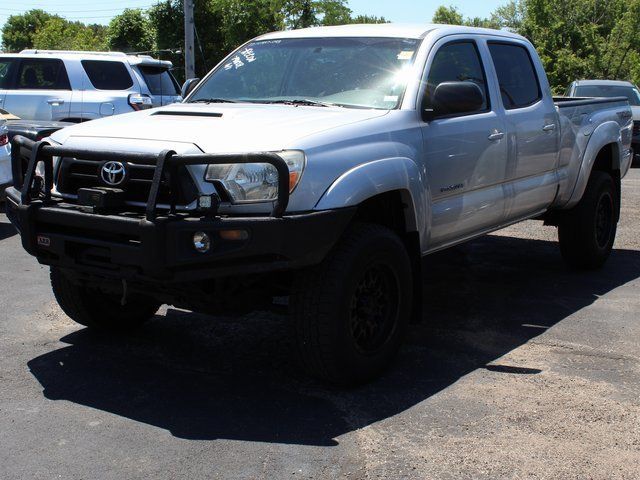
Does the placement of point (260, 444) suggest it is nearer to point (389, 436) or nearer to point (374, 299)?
point (389, 436)

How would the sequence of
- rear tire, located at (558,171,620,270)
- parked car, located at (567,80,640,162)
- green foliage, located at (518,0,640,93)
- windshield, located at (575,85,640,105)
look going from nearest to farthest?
1. rear tire, located at (558,171,620,270)
2. parked car, located at (567,80,640,162)
3. windshield, located at (575,85,640,105)
4. green foliage, located at (518,0,640,93)

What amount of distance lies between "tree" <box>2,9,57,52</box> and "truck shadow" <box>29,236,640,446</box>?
277 ft

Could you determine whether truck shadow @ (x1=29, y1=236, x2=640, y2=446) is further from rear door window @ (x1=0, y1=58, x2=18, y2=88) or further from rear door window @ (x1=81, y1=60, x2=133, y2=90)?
rear door window @ (x1=0, y1=58, x2=18, y2=88)

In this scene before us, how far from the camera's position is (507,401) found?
448 centimetres

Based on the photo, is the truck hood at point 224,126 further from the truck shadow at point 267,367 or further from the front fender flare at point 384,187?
the truck shadow at point 267,367

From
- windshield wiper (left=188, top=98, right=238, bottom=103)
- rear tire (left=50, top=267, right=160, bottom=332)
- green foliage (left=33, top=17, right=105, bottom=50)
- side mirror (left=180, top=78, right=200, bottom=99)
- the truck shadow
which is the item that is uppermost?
green foliage (left=33, top=17, right=105, bottom=50)

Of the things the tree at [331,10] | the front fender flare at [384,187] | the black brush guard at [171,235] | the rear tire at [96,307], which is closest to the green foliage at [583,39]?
the tree at [331,10]

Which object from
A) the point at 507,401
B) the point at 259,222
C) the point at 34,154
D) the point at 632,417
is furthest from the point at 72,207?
the point at 632,417

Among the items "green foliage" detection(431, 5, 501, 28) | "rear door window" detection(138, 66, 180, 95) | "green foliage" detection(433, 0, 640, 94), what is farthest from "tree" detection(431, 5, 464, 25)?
"rear door window" detection(138, 66, 180, 95)

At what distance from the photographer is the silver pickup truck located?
163 inches

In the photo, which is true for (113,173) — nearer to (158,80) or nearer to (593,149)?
(593,149)

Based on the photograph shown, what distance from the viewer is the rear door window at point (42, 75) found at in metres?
13.8

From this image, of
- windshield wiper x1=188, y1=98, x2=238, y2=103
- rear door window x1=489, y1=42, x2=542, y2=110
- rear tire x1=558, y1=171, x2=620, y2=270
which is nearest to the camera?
windshield wiper x1=188, y1=98, x2=238, y2=103

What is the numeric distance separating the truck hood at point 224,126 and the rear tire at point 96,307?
98 cm
